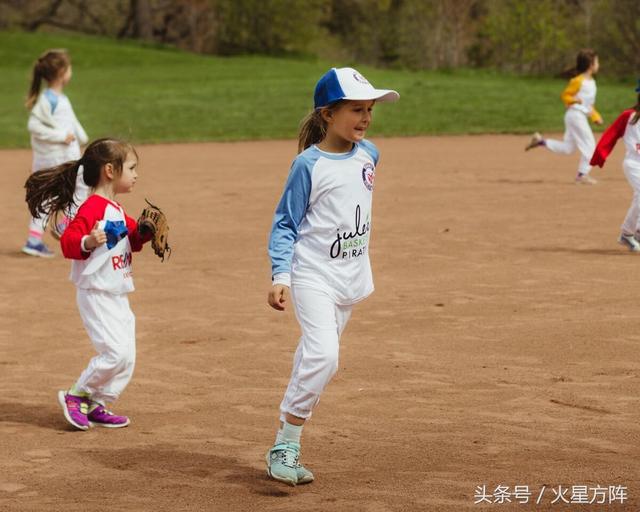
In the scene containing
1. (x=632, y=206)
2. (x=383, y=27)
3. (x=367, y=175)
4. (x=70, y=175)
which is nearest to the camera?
(x=367, y=175)

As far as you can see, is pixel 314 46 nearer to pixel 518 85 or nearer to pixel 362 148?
pixel 518 85

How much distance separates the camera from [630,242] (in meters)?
12.1

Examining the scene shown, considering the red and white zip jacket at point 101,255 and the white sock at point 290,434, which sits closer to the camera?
Result: the white sock at point 290,434

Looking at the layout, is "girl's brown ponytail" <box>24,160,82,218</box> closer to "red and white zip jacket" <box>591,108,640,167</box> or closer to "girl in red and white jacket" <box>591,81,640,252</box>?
"girl in red and white jacket" <box>591,81,640,252</box>

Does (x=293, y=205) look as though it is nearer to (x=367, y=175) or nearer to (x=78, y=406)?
(x=367, y=175)

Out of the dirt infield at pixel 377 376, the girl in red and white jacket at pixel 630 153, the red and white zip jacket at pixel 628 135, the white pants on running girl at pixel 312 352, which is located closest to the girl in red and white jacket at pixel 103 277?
the dirt infield at pixel 377 376

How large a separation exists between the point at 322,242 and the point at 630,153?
7166mm

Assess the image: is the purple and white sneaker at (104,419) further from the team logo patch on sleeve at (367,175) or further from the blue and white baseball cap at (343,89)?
the blue and white baseball cap at (343,89)

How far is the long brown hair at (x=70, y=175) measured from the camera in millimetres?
6746

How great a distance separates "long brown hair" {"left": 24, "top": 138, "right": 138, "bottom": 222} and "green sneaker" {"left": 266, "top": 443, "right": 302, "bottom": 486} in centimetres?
191

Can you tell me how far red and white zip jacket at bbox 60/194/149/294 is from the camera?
21.5 ft

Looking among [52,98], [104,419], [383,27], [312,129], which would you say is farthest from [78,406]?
[383,27]

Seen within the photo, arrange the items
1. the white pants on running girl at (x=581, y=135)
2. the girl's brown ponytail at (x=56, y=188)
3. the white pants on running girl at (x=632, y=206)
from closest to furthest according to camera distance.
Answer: the girl's brown ponytail at (x=56, y=188) → the white pants on running girl at (x=632, y=206) → the white pants on running girl at (x=581, y=135)

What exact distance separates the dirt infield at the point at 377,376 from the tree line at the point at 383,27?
114ft
